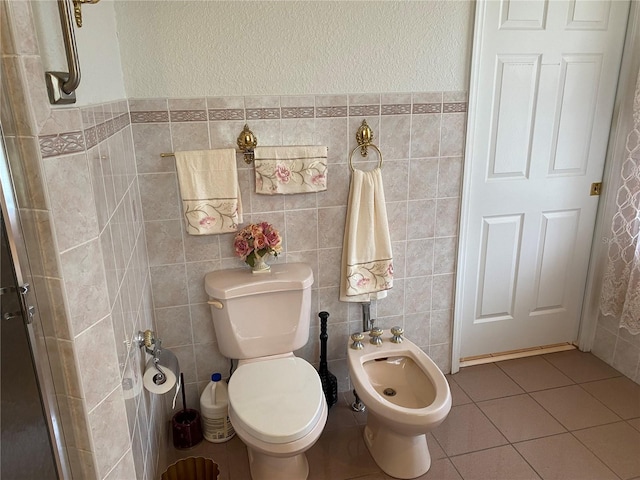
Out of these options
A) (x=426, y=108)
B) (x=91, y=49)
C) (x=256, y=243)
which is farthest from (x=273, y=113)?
(x=91, y=49)

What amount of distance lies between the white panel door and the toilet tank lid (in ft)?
2.90

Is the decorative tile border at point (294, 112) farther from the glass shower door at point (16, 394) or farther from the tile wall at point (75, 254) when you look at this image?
the glass shower door at point (16, 394)

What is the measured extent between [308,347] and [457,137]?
1.23 m

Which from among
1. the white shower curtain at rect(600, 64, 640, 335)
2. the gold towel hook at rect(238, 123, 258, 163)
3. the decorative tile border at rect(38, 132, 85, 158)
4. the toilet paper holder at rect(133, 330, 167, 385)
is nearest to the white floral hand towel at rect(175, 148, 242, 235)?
the gold towel hook at rect(238, 123, 258, 163)

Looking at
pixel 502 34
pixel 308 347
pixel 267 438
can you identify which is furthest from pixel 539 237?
pixel 267 438

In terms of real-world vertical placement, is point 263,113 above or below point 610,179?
above

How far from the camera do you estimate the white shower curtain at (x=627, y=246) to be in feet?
7.64

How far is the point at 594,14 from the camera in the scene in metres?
2.28

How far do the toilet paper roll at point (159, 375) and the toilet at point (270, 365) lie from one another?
0.24 m

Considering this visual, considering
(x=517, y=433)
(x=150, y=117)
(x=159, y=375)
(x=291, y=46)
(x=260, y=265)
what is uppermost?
(x=291, y=46)

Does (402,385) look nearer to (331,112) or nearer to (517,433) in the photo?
(517,433)

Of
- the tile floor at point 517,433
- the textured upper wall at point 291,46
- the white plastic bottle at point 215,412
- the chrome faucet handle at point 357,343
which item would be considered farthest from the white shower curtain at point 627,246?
the white plastic bottle at point 215,412

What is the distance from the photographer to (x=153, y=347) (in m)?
1.68

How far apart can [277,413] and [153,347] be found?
494 mm
